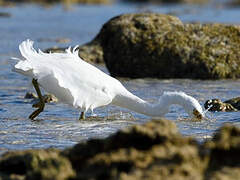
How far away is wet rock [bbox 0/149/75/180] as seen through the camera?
4.46 meters

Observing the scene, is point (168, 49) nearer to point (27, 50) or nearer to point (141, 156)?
point (27, 50)

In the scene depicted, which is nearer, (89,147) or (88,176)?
(88,176)

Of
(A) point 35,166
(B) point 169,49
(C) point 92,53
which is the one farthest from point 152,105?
(C) point 92,53

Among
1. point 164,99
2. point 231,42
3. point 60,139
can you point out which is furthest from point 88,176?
point 231,42

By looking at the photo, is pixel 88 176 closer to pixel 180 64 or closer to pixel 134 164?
pixel 134 164

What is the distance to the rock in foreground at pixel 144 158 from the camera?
418 cm

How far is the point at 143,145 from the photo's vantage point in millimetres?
4625

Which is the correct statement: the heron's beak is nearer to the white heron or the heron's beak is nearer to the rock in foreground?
the white heron

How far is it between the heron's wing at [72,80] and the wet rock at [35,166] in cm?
315

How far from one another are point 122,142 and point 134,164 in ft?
1.44

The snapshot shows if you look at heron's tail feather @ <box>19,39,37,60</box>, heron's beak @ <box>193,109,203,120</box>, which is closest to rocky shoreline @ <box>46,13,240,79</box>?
heron's tail feather @ <box>19,39,37,60</box>

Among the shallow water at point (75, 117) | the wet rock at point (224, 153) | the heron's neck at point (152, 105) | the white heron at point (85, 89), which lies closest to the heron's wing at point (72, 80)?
the white heron at point (85, 89)

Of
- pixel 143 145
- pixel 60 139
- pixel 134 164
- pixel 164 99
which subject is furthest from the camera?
pixel 164 99

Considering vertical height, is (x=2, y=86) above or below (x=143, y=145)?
below
